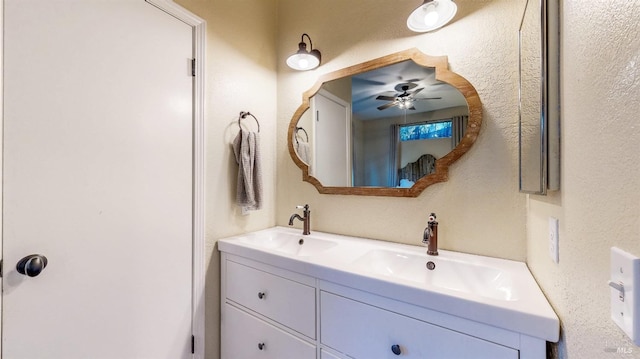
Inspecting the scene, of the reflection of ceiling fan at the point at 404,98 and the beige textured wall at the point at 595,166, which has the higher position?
the reflection of ceiling fan at the point at 404,98

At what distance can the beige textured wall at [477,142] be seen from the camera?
110 centimetres

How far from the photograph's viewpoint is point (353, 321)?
955 millimetres

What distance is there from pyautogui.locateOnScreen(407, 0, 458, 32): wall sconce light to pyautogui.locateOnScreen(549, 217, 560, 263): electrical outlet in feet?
3.34

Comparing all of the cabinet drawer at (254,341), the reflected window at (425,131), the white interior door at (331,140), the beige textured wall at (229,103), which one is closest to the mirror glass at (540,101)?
the reflected window at (425,131)

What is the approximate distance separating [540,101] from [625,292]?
2.00 ft

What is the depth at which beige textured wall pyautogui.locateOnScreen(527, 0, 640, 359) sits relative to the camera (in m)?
0.38

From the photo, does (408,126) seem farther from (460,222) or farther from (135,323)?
(135,323)

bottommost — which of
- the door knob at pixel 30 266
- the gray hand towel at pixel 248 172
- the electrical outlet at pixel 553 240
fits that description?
the door knob at pixel 30 266

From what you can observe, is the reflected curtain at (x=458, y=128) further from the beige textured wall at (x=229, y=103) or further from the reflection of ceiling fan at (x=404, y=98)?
the beige textured wall at (x=229, y=103)

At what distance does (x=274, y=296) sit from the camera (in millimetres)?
1189

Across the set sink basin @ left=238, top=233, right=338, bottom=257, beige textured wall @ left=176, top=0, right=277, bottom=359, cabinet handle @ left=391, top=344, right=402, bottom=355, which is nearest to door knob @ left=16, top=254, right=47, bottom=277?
beige textured wall @ left=176, top=0, right=277, bottom=359

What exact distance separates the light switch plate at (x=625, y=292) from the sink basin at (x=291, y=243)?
43.8 inches

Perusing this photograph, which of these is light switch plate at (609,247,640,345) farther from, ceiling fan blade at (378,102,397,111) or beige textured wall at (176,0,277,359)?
beige textured wall at (176,0,277,359)

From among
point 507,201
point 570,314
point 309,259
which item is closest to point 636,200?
point 570,314
